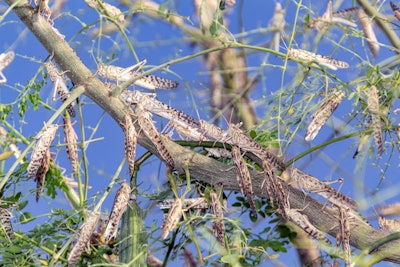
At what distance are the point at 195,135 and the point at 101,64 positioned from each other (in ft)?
0.58

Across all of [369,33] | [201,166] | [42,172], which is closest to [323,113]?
[201,166]

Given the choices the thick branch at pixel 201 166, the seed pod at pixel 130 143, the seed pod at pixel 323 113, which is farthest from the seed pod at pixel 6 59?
the seed pod at pixel 323 113

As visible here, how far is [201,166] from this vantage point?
109 centimetres

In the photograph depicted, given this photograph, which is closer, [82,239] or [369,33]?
[82,239]

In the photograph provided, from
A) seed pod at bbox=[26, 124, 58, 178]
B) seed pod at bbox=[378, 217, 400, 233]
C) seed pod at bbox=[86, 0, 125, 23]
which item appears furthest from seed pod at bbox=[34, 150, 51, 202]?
seed pod at bbox=[378, 217, 400, 233]

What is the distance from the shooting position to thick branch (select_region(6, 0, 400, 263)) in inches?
42.6

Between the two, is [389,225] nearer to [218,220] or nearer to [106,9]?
[218,220]

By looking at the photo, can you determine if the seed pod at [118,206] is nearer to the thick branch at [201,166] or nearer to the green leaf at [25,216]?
the thick branch at [201,166]

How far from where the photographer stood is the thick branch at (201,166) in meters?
1.08

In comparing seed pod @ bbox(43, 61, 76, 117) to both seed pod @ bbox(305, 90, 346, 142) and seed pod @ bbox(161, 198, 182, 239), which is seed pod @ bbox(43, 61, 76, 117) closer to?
seed pod @ bbox(161, 198, 182, 239)

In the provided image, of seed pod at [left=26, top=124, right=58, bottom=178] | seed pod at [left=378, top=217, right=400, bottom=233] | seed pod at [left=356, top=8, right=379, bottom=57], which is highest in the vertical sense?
seed pod at [left=356, top=8, right=379, bottom=57]

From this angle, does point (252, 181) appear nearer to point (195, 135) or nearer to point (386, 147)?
point (195, 135)

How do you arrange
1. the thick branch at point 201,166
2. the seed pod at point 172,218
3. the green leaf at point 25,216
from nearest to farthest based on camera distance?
the seed pod at point 172,218, the thick branch at point 201,166, the green leaf at point 25,216

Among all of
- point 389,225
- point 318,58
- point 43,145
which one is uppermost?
point 318,58
